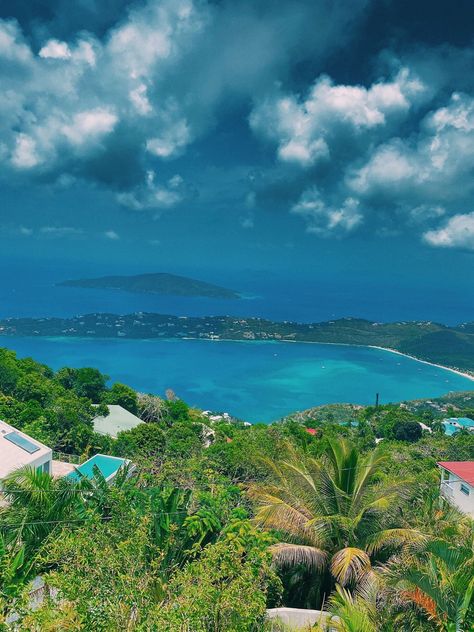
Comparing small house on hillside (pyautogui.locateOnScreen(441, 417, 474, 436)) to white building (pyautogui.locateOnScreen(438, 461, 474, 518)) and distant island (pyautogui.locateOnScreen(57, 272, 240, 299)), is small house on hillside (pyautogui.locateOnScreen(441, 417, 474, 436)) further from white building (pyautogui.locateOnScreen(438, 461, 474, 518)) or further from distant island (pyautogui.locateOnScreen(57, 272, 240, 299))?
distant island (pyautogui.locateOnScreen(57, 272, 240, 299))

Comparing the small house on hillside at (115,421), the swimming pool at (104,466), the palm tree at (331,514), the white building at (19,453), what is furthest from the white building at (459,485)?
the small house on hillside at (115,421)

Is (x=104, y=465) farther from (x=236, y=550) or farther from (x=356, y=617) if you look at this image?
(x=356, y=617)

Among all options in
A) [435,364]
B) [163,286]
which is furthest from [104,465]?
[163,286]

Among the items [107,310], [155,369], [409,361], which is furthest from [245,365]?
[107,310]

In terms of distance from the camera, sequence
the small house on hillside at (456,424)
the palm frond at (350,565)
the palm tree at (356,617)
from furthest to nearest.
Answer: the small house on hillside at (456,424) < the palm frond at (350,565) < the palm tree at (356,617)

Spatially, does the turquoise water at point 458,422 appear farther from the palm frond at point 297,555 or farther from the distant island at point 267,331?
the distant island at point 267,331

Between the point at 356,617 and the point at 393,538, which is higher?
the point at 356,617
